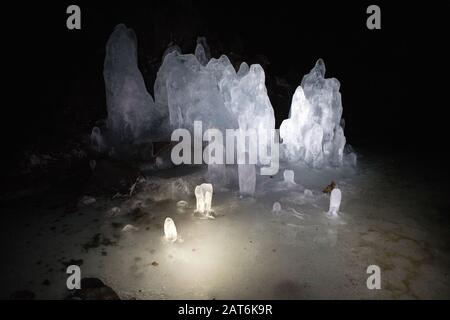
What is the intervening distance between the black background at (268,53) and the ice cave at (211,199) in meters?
0.23

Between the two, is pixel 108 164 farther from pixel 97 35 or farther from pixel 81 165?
pixel 97 35

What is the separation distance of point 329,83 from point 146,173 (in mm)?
6712

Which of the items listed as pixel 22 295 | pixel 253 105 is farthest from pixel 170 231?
pixel 253 105

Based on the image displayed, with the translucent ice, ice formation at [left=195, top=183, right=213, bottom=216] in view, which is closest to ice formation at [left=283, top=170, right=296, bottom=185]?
the translucent ice

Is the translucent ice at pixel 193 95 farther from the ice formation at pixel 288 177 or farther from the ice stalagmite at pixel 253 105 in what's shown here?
the ice formation at pixel 288 177

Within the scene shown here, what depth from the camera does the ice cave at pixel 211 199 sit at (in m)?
5.80

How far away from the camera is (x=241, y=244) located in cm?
684

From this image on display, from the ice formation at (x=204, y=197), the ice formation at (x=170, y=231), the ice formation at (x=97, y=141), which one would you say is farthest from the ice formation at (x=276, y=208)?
the ice formation at (x=97, y=141)

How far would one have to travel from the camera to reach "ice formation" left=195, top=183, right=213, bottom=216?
7.95 meters

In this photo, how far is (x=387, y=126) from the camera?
18.0 m

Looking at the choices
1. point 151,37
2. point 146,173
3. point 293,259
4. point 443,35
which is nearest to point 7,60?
point 151,37

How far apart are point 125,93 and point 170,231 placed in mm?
6505

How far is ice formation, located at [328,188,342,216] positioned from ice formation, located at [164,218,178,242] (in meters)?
3.69
